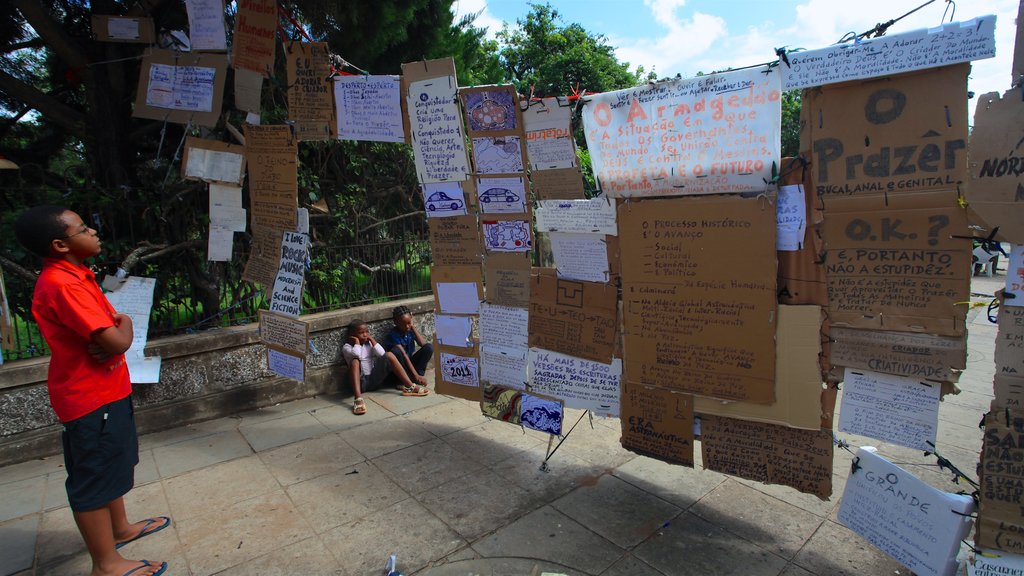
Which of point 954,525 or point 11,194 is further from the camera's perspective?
point 11,194

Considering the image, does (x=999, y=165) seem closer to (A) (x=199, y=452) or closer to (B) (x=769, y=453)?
(B) (x=769, y=453)

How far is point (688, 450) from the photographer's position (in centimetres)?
306

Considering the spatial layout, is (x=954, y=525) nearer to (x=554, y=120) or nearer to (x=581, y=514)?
(x=581, y=514)

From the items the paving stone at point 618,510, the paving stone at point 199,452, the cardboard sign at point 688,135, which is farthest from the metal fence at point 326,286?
the cardboard sign at point 688,135

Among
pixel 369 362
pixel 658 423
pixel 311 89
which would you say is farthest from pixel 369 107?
pixel 658 423

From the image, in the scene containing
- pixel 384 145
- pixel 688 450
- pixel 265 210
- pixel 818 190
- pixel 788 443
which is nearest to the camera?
pixel 818 190

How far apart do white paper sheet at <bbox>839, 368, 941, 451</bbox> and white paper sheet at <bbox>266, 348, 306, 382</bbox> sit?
4046 millimetres

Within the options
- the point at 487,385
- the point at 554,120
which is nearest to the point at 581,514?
the point at 487,385

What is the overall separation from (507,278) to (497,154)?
0.86m

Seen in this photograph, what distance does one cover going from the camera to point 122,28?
4.56m

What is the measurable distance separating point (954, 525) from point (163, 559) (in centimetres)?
390

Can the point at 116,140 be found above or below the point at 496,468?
above

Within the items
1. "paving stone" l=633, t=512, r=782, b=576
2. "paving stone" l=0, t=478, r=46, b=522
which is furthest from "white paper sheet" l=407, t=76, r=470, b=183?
"paving stone" l=0, t=478, r=46, b=522

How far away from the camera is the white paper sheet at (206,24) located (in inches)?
166
